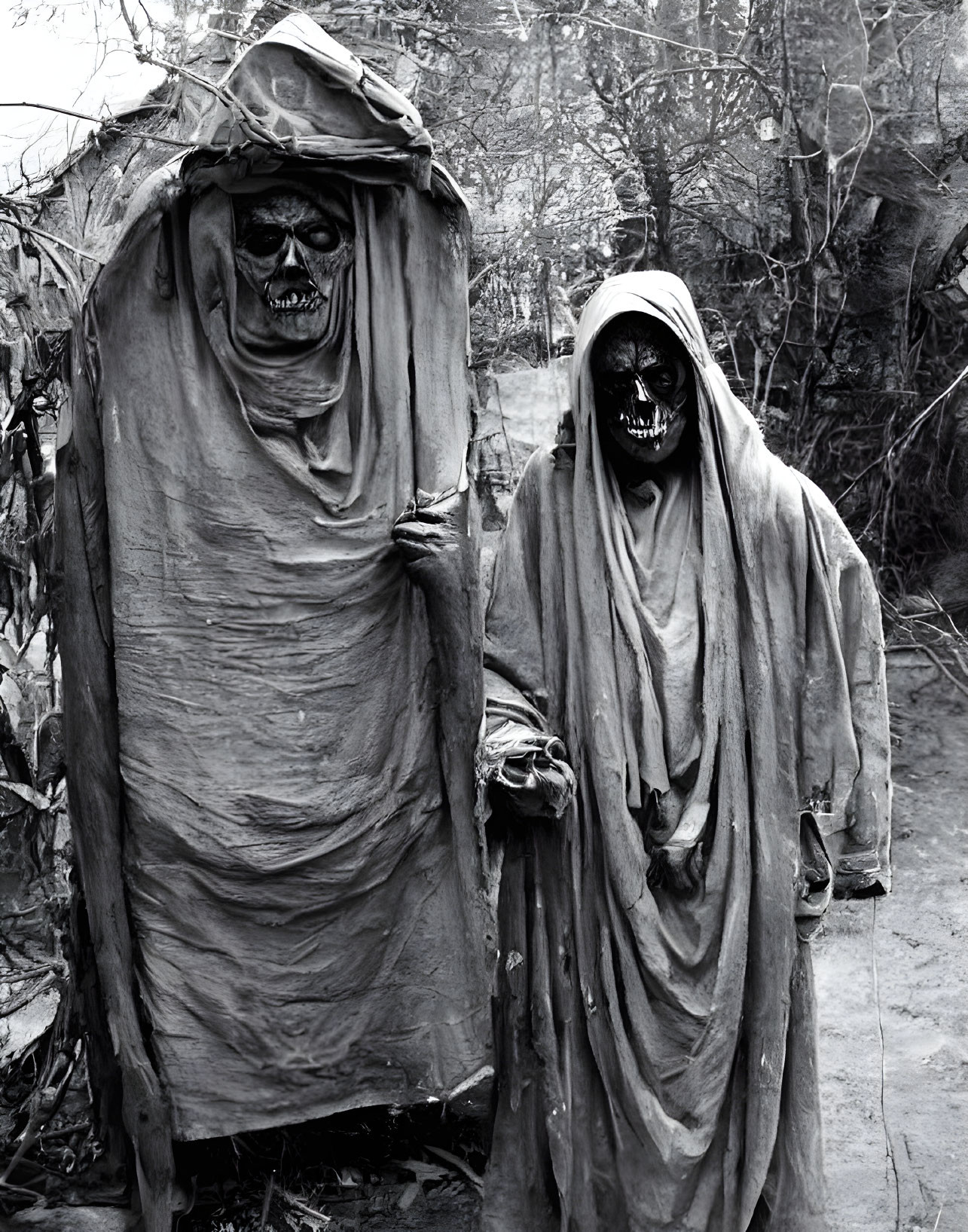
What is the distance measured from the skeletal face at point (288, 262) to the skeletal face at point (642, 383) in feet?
1.95

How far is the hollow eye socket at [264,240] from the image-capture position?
2.99m

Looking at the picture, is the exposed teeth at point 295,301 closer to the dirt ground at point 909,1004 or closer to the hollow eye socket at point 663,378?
the hollow eye socket at point 663,378

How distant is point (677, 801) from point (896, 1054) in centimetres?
190

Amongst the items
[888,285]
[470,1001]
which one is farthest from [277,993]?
[888,285]

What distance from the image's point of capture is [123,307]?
3014 millimetres

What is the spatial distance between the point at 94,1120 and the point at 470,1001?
99 centimetres

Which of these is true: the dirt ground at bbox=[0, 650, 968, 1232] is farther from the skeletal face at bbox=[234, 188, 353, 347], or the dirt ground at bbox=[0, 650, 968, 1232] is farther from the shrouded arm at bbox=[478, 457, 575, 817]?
the skeletal face at bbox=[234, 188, 353, 347]

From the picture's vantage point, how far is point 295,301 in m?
3.00

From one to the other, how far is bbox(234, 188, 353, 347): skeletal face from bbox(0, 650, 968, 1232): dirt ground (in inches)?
82.0

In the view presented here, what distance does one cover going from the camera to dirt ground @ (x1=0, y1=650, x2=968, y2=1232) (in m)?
3.60

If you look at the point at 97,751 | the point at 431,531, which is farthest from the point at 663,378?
the point at 97,751

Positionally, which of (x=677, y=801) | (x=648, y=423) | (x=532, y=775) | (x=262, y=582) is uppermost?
(x=648, y=423)

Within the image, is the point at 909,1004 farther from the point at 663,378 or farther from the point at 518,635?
the point at 663,378

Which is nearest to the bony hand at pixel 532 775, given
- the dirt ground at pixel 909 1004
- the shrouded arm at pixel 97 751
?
the shrouded arm at pixel 97 751
